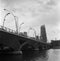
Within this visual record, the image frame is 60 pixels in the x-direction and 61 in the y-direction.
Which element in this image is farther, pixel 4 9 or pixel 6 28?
Answer: pixel 6 28

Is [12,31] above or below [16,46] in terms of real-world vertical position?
above

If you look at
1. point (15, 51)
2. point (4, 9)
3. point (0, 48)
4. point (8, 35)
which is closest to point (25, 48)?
point (0, 48)

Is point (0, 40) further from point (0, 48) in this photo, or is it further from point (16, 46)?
point (0, 48)

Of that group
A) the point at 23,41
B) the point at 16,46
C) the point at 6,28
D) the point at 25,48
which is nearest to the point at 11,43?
the point at 16,46

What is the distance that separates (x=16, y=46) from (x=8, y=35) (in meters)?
11.0

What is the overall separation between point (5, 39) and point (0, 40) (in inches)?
132

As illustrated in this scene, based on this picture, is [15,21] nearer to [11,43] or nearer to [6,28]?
[6,28]

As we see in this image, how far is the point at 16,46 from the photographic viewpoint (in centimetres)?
8750

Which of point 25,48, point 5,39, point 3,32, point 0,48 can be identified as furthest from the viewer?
point 25,48

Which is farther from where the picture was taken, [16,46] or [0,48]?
[0,48]

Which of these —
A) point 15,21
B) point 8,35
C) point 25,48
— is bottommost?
point 25,48

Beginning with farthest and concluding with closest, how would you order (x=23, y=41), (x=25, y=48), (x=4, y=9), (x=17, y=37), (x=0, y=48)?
(x=25, y=48)
(x=0, y=48)
(x=23, y=41)
(x=17, y=37)
(x=4, y=9)

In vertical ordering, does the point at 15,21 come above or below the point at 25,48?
above

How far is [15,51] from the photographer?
8869 cm
